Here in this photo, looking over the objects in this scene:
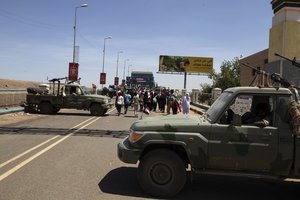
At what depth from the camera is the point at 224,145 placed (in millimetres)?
6984

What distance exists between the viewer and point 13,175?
8078mm

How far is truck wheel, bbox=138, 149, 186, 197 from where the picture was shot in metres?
7.12

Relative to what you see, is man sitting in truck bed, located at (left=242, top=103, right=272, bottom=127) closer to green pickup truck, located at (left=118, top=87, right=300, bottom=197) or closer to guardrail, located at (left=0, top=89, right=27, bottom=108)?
green pickup truck, located at (left=118, top=87, right=300, bottom=197)

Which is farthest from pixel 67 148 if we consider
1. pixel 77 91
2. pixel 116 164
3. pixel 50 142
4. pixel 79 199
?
pixel 77 91

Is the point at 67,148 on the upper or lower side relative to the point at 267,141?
lower

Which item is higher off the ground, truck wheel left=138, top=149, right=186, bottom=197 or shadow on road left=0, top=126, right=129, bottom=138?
truck wheel left=138, top=149, right=186, bottom=197

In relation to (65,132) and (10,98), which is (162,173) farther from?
(10,98)

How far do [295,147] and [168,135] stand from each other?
Answer: 2.05m

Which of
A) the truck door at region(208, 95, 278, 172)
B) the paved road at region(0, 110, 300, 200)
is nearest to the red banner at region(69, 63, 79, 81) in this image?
the paved road at region(0, 110, 300, 200)

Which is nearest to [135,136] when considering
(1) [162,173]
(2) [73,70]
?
(1) [162,173]

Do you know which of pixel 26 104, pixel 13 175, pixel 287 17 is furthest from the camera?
pixel 26 104

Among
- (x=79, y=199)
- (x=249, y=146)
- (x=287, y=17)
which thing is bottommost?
(x=79, y=199)

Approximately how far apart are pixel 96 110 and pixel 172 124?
2083cm

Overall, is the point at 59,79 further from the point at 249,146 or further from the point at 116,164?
the point at 249,146
